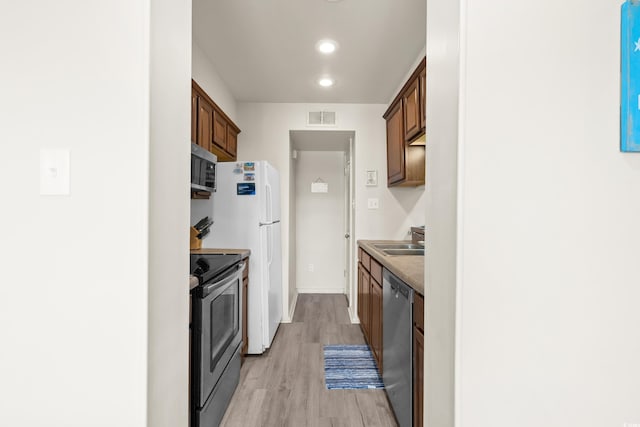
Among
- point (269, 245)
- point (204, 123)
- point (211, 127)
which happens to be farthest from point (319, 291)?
point (204, 123)

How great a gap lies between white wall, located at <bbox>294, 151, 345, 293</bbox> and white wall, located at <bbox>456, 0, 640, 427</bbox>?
405 cm

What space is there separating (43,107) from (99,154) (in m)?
0.18

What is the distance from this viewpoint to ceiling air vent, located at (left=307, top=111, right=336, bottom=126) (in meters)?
3.54

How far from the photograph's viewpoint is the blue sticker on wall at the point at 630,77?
75 centimetres

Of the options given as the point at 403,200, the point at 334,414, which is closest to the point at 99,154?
the point at 334,414

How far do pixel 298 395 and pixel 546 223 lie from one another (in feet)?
6.34

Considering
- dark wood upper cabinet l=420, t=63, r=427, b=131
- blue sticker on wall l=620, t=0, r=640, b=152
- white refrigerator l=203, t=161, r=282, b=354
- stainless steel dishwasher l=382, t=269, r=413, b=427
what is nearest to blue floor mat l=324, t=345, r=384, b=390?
stainless steel dishwasher l=382, t=269, r=413, b=427

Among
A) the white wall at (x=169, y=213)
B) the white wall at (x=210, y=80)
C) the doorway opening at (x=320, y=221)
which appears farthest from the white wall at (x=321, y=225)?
the white wall at (x=169, y=213)

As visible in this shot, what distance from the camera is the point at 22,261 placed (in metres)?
0.75

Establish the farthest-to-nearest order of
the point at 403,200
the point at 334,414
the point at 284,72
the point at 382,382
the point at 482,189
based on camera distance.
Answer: the point at 403,200, the point at 284,72, the point at 382,382, the point at 334,414, the point at 482,189

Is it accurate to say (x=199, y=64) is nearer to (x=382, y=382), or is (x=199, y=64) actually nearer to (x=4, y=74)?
(x=4, y=74)

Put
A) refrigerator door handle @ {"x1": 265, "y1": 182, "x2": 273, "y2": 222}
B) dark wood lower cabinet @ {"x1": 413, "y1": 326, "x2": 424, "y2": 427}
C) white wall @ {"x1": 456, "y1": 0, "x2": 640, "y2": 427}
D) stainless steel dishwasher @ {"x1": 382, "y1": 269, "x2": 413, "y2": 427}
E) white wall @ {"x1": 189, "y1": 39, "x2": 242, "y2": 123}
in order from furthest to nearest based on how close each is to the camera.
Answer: refrigerator door handle @ {"x1": 265, "y1": 182, "x2": 273, "y2": 222} < white wall @ {"x1": 189, "y1": 39, "x2": 242, "y2": 123} < stainless steel dishwasher @ {"x1": 382, "y1": 269, "x2": 413, "y2": 427} < dark wood lower cabinet @ {"x1": 413, "y1": 326, "x2": 424, "y2": 427} < white wall @ {"x1": 456, "y1": 0, "x2": 640, "y2": 427}

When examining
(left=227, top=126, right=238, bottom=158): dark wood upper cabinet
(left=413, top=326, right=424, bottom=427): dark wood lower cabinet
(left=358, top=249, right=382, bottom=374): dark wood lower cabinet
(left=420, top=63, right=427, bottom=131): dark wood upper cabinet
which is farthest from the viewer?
(left=227, top=126, right=238, bottom=158): dark wood upper cabinet

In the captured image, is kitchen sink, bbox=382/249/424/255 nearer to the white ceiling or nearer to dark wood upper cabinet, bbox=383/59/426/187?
dark wood upper cabinet, bbox=383/59/426/187
